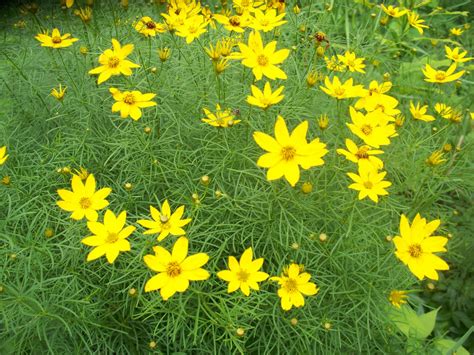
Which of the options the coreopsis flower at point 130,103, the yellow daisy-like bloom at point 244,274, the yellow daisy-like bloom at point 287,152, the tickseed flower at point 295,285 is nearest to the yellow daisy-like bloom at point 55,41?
the coreopsis flower at point 130,103

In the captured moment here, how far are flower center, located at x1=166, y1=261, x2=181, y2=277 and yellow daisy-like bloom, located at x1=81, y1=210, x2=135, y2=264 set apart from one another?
0.38 feet

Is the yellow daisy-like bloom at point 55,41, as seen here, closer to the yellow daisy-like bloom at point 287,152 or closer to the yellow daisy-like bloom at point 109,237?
the yellow daisy-like bloom at point 109,237

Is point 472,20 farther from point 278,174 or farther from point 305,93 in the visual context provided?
point 278,174

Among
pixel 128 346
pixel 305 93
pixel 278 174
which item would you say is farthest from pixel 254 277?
pixel 305 93

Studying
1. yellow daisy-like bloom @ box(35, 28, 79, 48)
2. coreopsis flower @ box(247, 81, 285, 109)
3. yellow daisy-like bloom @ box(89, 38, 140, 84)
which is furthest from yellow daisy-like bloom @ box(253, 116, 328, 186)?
yellow daisy-like bloom @ box(35, 28, 79, 48)

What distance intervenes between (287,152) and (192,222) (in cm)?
45

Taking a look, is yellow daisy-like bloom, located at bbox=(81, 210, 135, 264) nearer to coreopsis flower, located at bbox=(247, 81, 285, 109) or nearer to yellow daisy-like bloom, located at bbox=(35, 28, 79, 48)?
coreopsis flower, located at bbox=(247, 81, 285, 109)

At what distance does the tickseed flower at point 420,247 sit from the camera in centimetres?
111

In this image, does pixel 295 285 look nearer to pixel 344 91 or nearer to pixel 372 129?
pixel 372 129

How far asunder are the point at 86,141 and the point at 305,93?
0.89m

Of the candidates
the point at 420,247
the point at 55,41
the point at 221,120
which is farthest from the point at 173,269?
the point at 55,41

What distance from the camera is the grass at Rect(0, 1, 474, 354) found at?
1.26 meters

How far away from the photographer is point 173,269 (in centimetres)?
101

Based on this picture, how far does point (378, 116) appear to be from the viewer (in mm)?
1364
